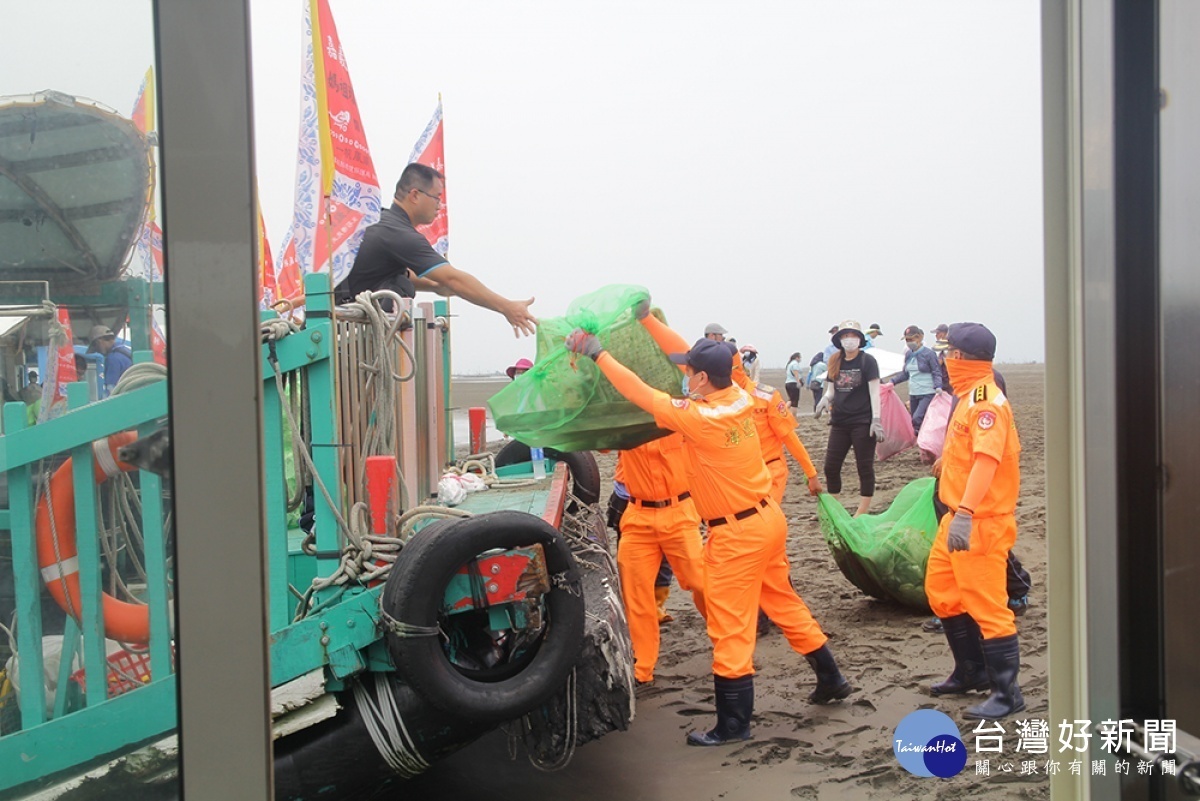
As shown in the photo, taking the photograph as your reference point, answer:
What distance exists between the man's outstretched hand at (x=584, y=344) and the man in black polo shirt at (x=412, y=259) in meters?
0.20

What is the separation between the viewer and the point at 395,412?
3564 millimetres

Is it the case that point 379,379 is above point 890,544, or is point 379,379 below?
above

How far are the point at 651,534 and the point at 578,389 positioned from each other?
3.50 feet

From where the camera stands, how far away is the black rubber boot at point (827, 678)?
481 cm

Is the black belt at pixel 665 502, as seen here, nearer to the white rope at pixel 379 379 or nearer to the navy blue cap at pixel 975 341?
the navy blue cap at pixel 975 341

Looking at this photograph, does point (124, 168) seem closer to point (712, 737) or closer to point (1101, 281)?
point (1101, 281)

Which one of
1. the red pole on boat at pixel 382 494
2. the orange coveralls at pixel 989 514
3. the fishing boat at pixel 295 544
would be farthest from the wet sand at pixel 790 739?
the red pole on boat at pixel 382 494

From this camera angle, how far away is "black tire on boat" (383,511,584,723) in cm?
286

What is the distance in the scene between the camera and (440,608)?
2984 millimetres

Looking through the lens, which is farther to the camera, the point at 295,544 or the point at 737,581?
the point at 737,581

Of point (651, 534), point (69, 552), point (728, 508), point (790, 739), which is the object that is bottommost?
point (790, 739)

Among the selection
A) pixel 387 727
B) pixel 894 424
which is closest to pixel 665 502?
pixel 387 727

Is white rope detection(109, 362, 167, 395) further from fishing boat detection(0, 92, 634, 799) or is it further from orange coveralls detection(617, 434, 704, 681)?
orange coveralls detection(617, 434, 704, 681)

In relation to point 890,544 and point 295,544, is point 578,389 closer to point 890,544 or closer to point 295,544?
point 295,544
